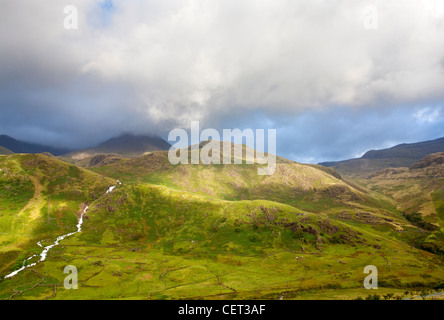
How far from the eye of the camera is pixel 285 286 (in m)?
134

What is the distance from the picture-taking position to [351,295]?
103 m

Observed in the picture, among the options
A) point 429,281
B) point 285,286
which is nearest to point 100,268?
point 285,286

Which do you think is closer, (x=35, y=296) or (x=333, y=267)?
(x=35, y=296)
